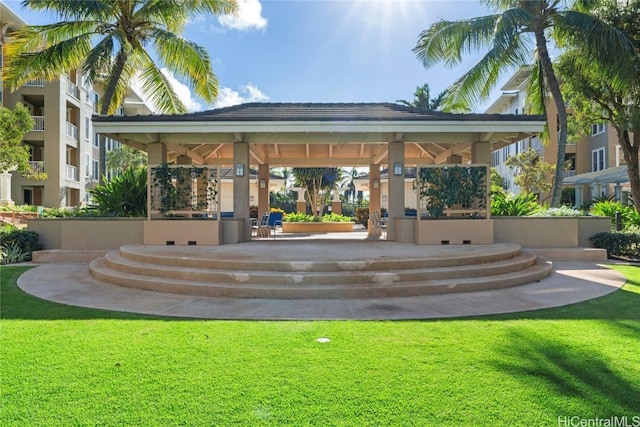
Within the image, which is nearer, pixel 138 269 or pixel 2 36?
pixel 138 269

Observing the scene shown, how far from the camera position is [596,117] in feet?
57.3

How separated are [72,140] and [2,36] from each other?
25.0 feet

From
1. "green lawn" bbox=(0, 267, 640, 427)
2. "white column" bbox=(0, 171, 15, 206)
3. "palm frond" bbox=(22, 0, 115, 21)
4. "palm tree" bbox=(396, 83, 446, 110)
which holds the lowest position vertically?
"green lawn" bbox=(0, 267, 640, 427)

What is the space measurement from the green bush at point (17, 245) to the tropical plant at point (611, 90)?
→ 17.7 m

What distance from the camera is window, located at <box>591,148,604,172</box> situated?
1214 inches

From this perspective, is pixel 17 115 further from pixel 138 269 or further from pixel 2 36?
pixel 138 269

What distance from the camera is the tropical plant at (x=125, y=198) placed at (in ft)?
37.1

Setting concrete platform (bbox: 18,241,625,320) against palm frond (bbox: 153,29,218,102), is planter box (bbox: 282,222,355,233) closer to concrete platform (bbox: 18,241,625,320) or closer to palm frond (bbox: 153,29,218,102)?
palm frond (bbox: 153,29,218,102)

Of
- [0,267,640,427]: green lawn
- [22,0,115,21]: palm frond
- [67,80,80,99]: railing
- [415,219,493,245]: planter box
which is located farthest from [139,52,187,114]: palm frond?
[67,80,80,99]: railing

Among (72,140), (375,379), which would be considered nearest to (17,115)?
(72,140)

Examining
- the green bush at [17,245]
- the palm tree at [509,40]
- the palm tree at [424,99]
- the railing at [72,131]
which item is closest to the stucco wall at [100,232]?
the green bush at [17,245]

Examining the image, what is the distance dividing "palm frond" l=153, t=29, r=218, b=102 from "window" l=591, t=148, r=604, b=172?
31.0 metres

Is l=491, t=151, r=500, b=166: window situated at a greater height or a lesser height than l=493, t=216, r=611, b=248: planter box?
greater

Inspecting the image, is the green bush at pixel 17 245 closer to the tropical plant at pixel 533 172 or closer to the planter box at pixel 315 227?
the planter box at pixel 315 227
